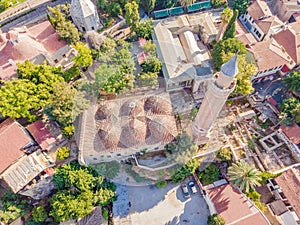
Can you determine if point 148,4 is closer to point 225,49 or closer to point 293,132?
point 225,49

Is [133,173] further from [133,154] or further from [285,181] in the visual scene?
[285,181]

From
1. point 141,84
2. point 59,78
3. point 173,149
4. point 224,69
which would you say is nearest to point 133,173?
point 173,149

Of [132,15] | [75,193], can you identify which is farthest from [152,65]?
[75,193]

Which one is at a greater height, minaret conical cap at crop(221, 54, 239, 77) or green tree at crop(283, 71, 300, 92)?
minaret conical cap at crop(221, 54, 239, 77)

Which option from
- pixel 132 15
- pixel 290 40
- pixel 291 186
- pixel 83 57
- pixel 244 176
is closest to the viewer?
pixel 244 176

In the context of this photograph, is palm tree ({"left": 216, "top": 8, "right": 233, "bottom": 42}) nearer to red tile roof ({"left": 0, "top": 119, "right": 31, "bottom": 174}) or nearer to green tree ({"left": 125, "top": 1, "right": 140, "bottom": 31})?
green tree ({"left": 125, "top": 1, "right": 140, "bottom": 31})

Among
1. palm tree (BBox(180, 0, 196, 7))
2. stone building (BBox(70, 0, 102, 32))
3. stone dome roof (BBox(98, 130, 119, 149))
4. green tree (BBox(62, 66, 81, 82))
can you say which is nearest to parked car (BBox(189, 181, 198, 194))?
stone dome roof (BBox(98, 130, 119, 149))
